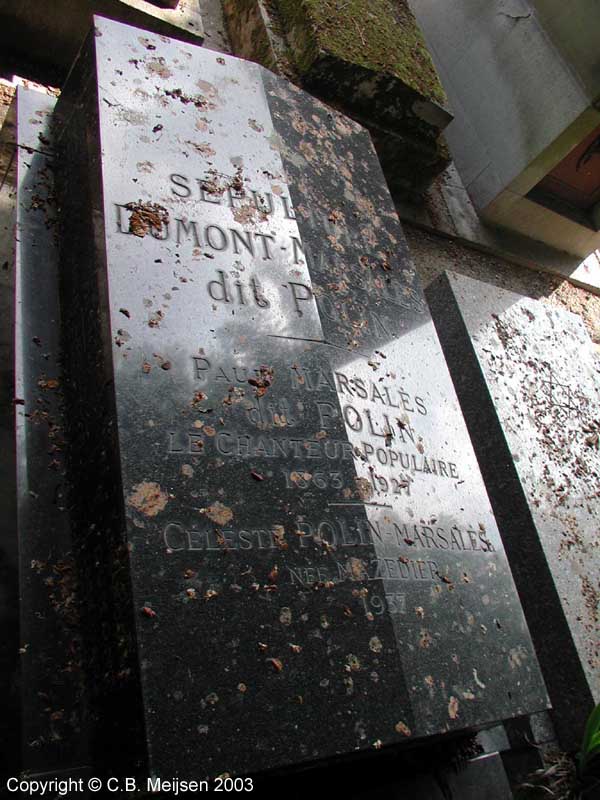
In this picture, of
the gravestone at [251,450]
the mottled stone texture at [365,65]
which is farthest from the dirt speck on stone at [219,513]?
the mottled stone texture at [365,65]

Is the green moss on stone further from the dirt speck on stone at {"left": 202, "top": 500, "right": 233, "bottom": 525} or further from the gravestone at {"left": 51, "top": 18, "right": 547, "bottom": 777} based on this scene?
the dirt speck on stone at {"left": 202, "top": 500, "right": 233, "bottom": 525}

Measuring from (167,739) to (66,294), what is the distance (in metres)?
1.11

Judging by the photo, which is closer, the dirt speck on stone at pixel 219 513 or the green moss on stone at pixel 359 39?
the dirt speck on stone at pixel 219 513

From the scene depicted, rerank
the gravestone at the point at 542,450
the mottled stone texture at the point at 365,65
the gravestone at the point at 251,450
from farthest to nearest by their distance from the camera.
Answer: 1. the mottled stone texture at the point at 365,65
2. the gravestone at the point at 542,450
3. the gravestone at the point at 251,450

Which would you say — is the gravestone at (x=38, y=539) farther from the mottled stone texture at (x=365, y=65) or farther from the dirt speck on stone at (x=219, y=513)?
the mottled stone texture at (x=365, y=65)

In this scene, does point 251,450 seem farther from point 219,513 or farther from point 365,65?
point 365,65

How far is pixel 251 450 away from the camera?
148cm

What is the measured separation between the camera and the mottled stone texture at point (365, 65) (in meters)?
2.89

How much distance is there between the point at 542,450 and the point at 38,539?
1728 mm

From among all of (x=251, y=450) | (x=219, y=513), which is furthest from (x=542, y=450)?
(x=219, y=513)

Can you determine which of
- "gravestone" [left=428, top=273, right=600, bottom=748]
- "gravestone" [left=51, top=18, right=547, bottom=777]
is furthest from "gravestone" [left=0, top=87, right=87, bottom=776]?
"gravestone" [left=428, top=273, right=600, bottom=748]

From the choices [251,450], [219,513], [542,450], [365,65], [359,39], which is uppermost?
[359,39]

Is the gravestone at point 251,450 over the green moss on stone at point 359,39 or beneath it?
beneath

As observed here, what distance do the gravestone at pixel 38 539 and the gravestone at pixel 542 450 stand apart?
139 centimetres
